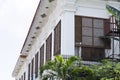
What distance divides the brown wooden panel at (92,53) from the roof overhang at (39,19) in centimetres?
397

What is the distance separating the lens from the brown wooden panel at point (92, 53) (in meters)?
20.4

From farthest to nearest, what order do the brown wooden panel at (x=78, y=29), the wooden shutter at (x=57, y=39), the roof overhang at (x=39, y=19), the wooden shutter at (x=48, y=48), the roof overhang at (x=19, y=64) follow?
1. the roof overhang at (x=19, y=64)
2. the wooden shutter at (x=48, y=48)
3. the roof overhang at (x=39, y=19)
4. the wooden shutter at (x=57, y=39)
5. the brown wooden panel at (x=78, y=29)

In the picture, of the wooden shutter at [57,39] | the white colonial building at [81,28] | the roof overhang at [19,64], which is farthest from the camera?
the roof overhang at [19,64]

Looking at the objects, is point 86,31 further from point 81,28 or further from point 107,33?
point 107,33

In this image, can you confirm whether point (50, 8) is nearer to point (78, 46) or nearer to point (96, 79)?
point (78, 46)

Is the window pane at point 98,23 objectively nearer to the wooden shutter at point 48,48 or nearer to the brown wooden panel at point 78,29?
the brown wooden panel at point 78,29

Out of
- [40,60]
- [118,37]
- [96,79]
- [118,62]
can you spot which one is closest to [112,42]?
[118,37]

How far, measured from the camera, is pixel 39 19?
84.3 feet

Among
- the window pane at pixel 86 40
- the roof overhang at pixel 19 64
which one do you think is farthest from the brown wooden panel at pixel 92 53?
the roof overhang at pixel 19 64

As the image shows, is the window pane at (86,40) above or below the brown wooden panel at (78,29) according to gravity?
below

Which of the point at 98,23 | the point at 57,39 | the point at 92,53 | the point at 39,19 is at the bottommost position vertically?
the point at 92,53

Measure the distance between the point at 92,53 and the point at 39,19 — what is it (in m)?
6.38

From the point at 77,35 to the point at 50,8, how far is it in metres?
4.16

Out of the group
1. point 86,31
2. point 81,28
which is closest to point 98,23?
point 86,31
